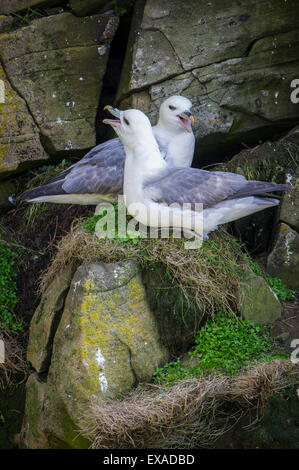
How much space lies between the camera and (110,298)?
4.27 metres

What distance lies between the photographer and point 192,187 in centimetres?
432

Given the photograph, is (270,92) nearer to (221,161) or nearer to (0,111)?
(221,161)

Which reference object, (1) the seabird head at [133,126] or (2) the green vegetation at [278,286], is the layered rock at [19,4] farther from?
(2) the green vegetation at [278,286]

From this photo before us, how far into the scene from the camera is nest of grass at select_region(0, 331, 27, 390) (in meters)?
4.93

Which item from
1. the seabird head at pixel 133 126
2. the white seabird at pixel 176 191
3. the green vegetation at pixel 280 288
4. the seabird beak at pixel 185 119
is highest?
the seabird head at pixel 133 126

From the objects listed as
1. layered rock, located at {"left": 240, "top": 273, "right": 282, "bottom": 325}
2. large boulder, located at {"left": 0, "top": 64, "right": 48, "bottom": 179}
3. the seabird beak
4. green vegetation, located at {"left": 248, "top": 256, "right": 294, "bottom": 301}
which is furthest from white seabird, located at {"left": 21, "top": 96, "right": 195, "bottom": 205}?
layered rock, located at {"left": 240, "top": 273, "right": 282, "bottom": 325}

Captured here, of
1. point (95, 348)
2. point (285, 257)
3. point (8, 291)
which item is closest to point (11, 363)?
point (8, 291)

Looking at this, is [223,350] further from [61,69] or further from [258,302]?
[61,69]

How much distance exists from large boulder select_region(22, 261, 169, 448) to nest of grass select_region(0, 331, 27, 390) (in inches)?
23.2

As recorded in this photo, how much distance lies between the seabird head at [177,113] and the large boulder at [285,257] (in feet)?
3.71

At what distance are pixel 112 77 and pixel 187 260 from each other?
7.48ft

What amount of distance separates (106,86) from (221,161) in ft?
4.08

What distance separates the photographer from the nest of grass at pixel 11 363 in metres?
4.93

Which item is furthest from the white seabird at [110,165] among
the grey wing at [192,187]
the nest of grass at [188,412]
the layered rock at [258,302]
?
the nest of grass at [188,412]
